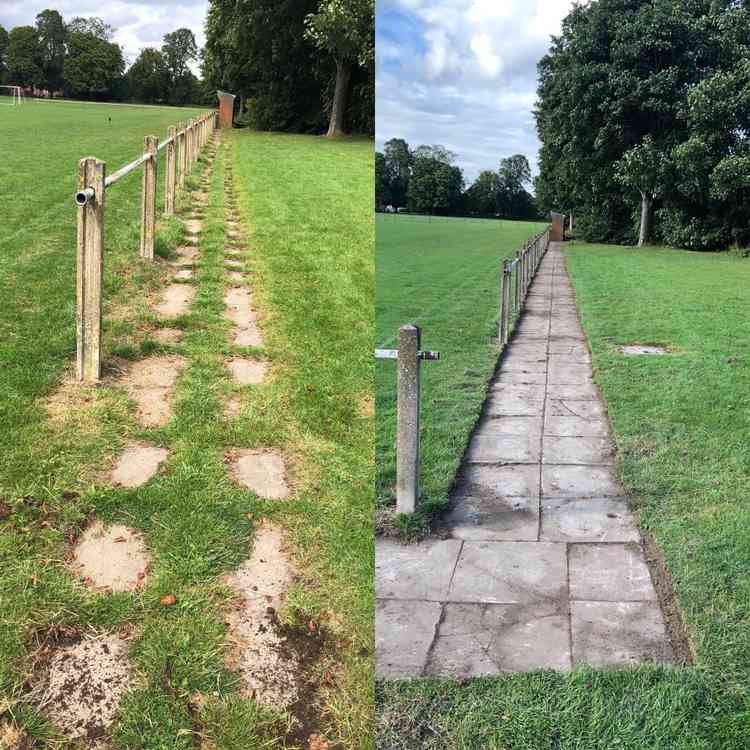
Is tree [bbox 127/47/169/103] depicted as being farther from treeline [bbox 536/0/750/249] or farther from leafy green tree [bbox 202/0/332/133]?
treeline [bbox 536/0/750/249]

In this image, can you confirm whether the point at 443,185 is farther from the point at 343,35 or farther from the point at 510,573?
the point at 343,35

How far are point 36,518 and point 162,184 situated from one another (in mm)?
11261

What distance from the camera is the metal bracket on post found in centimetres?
284

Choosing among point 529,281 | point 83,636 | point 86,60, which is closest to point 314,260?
point 529,281

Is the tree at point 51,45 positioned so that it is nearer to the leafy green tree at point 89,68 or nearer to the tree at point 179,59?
the leafy green tree at point 89,68

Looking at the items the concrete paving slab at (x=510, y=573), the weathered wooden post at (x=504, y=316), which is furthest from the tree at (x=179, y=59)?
the concrete paving slab at (x=510, y=573)

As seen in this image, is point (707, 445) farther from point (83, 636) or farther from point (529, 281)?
point (529, 281)

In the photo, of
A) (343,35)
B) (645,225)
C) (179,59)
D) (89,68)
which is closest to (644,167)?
(645,225)

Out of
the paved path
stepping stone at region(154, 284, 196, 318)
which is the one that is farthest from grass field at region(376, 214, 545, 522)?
stepping stone at region(154, 284, 196, 318)

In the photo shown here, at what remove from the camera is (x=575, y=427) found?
158 inches

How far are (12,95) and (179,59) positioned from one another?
13.4 metres

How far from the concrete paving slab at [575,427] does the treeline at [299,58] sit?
4536mm

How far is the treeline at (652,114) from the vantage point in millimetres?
2770

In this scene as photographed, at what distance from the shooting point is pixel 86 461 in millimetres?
3760
